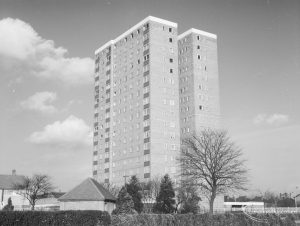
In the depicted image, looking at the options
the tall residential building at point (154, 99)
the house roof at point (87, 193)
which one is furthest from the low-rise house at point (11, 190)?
the house roof at point (87, 193)

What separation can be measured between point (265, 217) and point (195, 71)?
2992 inches

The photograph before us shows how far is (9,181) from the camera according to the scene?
449 feet

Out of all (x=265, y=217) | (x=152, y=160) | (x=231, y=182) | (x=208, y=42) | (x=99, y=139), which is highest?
(x=208, y=42)

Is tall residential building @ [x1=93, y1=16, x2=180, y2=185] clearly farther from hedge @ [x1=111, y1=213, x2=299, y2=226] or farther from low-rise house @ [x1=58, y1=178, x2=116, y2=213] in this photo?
hedge @ [x1=111, y1=213, x2=299, y2=226]

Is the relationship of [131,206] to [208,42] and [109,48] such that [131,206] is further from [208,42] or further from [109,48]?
[109,48]

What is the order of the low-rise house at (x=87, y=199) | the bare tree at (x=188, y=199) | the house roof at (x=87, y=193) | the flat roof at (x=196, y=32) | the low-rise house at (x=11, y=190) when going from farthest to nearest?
the low-rise house at (x=11, y=190) < the flat roof at (x=196, y=32) < the bare tree at (x=188, y=199) < the house roof at (x=87, y=193) < the low-rise house at (x=87, y=199)

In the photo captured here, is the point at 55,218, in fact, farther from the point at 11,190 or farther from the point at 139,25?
the point at 11,190

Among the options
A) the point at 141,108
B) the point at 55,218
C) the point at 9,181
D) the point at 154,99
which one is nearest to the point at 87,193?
the point at 55,218

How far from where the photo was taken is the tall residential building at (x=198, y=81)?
378ft

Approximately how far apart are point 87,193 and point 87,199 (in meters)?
1.02

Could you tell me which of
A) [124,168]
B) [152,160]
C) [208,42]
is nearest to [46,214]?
[152,160]

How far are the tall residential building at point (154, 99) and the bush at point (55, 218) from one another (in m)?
70.6

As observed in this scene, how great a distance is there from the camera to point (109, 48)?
13362 cm

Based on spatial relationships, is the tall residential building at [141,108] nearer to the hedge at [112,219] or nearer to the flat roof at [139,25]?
the flat roof at [139,25]
